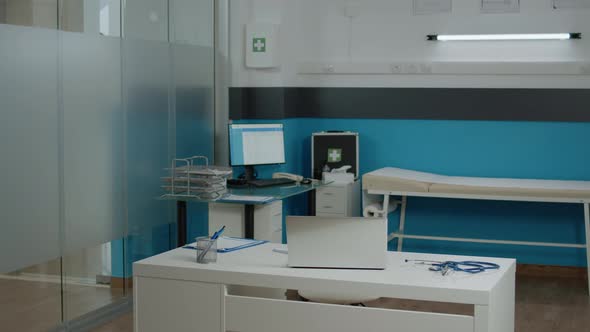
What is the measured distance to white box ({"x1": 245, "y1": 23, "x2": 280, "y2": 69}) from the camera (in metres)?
5.90

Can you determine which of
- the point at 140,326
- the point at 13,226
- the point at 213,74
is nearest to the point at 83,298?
the point at 13,226

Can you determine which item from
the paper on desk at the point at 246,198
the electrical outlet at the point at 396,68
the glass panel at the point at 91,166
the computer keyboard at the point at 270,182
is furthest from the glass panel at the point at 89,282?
the electrical outlet at the point at 396,68

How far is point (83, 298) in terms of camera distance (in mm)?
4395

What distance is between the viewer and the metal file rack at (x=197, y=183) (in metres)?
4.70

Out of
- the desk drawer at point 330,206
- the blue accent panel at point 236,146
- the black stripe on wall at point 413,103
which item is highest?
the black stripe on wall at point 413,103

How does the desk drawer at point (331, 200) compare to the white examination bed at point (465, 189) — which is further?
the desk drawer at point (331, 200)

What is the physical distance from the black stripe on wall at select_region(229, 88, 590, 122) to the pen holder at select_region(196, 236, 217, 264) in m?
2.98

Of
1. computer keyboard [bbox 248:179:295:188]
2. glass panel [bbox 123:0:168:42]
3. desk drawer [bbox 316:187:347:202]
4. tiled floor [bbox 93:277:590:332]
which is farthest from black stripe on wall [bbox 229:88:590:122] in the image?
tiled floor [bbox 93:277:590:332]

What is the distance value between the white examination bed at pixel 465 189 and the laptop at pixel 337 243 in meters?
2.64

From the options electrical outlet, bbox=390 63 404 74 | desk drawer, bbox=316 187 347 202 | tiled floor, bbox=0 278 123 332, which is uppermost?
electrical outlet, bbox=390 63 404 74

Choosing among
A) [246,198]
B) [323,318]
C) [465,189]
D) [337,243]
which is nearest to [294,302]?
[323,318]

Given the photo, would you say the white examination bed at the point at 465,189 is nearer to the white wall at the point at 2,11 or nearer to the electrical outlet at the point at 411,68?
the electrical outlet at the point at 411,68

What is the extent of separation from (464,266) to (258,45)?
3320 millimetres

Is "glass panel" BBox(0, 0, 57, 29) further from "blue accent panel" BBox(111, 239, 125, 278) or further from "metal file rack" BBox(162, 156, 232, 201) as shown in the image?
"blue accent panel" BBox(111, 239, 125, 278)
